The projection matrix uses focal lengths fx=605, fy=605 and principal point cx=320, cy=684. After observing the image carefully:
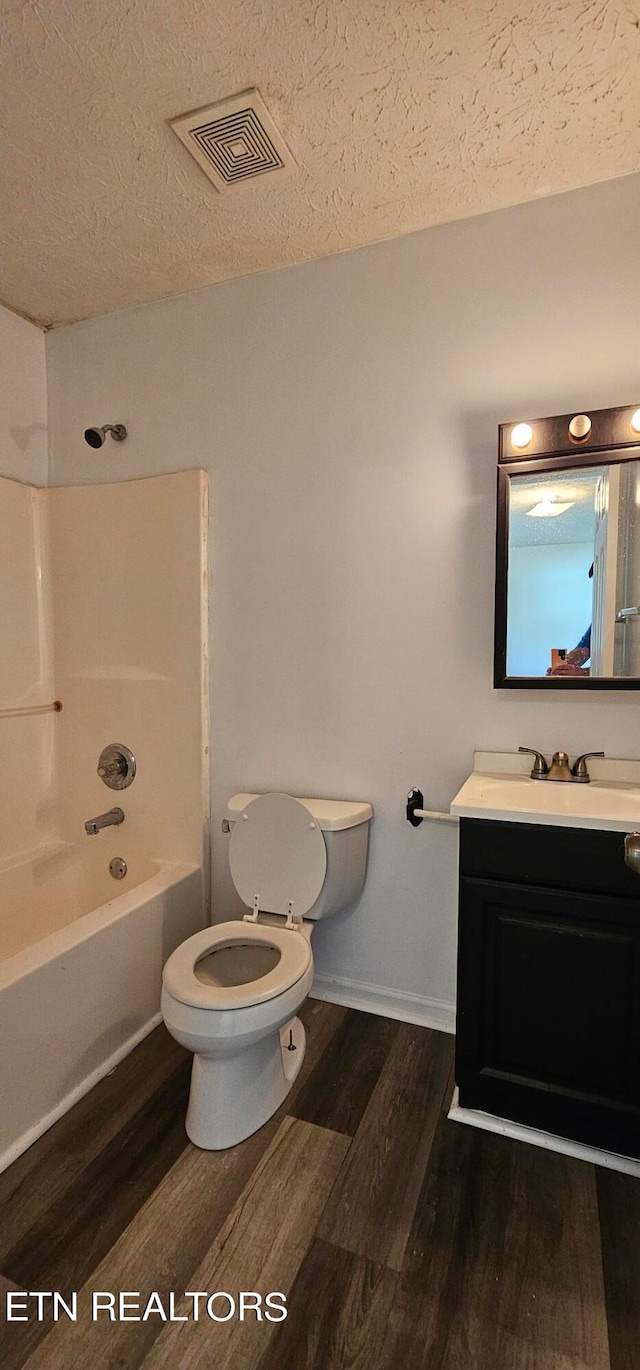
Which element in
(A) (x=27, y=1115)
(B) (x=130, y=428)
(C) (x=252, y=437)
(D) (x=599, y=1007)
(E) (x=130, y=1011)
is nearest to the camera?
(D) (x=599, y=1007)

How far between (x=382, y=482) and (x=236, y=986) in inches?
58.3

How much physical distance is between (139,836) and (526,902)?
1412 mm

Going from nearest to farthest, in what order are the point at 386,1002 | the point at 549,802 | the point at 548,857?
the point at 548,857 < the point at 549,802 < the point at 386,1002

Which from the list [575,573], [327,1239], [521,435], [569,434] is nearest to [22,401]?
[521,435]

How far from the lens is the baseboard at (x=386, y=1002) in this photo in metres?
1.88

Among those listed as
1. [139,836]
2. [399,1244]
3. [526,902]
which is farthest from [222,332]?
[399,1244]

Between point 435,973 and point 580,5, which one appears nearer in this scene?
point 580,5

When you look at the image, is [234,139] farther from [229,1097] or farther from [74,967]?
[229,1097]

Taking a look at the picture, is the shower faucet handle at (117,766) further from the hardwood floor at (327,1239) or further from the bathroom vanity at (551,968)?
the bathroom vanity at (551,968)

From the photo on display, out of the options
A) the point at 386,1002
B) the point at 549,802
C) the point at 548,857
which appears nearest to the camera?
the point at 548,857

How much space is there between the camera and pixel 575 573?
5.31 feet

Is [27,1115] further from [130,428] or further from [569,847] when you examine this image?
[130,428]

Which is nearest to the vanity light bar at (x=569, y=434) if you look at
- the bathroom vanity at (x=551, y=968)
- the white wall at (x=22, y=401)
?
the bathroom vanity at (x=551, y=968)

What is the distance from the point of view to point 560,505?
1617 millimetres
